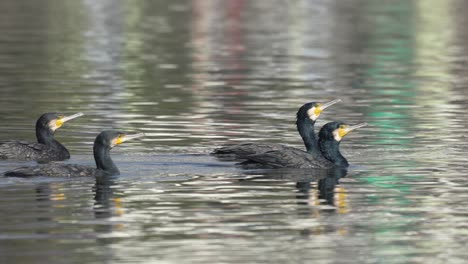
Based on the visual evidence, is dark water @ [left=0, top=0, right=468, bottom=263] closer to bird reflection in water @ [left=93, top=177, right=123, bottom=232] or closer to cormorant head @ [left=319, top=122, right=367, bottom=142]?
bird reflection in water @ [left=93, top=177, right=123, bottom=232]

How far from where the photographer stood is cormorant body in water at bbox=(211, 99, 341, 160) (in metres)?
22.2

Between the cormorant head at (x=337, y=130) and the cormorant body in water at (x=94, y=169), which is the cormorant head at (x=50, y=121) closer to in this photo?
the cormorant body in water at (x=94, y=169)

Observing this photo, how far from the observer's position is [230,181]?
2056 centimetres

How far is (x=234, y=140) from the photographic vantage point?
25.0 meters

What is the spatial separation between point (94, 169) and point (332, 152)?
3.48 metres

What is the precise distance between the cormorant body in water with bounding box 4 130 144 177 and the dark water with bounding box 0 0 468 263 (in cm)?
20

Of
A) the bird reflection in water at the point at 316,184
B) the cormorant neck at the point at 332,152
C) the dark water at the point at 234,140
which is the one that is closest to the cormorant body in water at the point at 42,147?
the dark water at the point at 234,140

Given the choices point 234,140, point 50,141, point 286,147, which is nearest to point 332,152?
point 286,147

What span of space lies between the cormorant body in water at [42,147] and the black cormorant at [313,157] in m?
2.67

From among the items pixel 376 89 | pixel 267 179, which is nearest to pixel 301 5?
pixel 376 89

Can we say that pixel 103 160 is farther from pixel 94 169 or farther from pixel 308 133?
pixel 308 133

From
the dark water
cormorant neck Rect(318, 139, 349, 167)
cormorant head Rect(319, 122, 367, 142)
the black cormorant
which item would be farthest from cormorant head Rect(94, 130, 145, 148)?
cormorant head Rect(319, 122, 367, 142)

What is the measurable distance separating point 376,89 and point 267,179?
14.3 meters

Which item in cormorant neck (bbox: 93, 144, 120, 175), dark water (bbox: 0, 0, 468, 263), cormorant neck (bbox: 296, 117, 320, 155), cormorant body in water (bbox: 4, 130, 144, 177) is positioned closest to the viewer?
dark water (bbox: 0, 0, 468, 263)
